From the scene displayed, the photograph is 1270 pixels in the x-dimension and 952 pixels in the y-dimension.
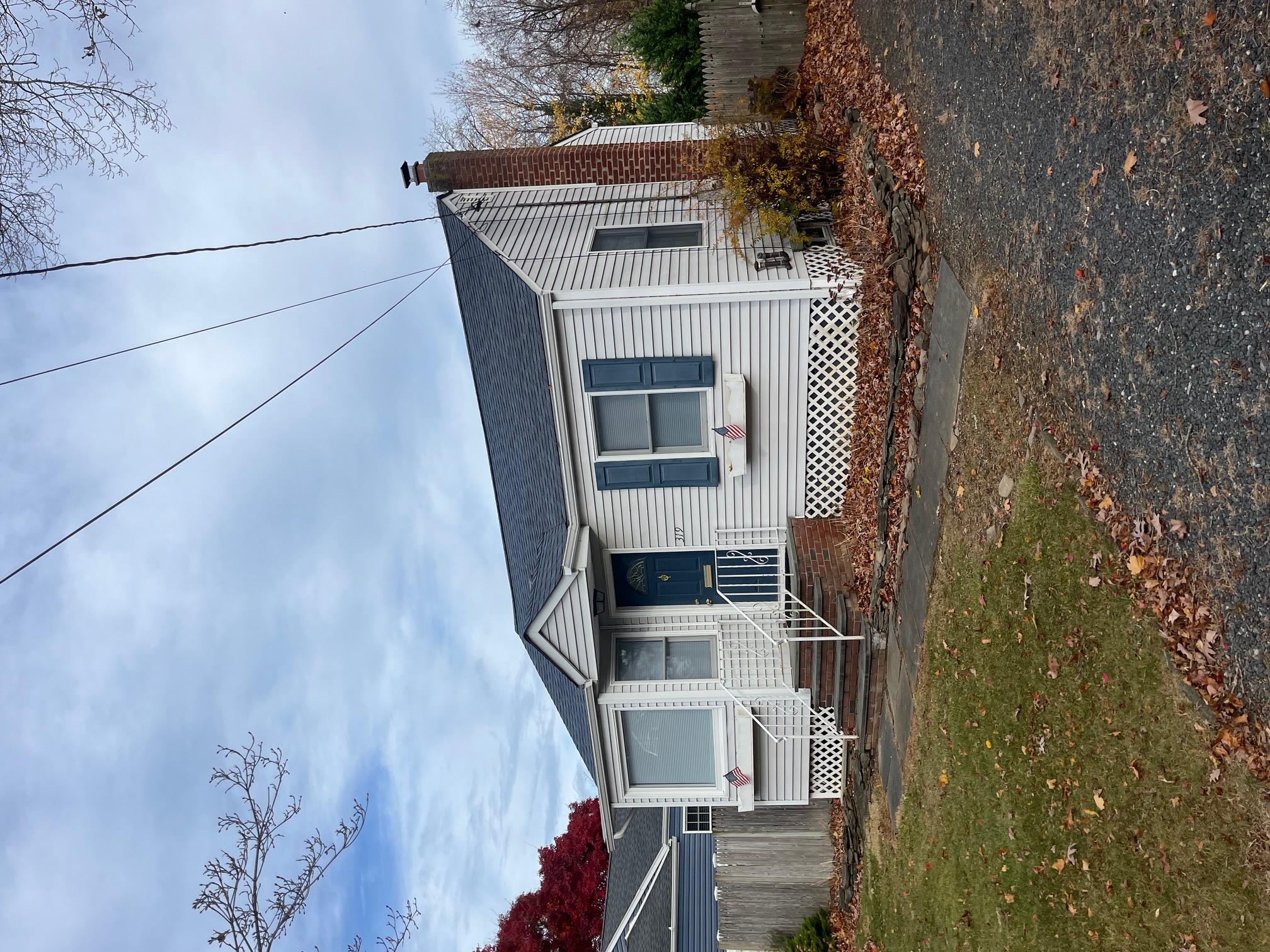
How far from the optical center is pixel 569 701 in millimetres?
12016

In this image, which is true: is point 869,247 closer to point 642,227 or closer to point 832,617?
point 642,227

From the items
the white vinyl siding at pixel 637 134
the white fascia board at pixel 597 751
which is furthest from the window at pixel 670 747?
the white vinyl siding at pixel 637 134

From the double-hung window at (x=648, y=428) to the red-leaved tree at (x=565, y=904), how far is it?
18191 mm

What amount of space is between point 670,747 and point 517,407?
6106 millimetres

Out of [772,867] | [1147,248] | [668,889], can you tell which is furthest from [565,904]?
[1147,248]

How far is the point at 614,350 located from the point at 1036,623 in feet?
20.8

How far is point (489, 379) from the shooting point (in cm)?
1262

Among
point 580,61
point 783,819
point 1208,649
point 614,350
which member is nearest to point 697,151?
point 614,350

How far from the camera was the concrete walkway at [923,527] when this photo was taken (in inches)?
294

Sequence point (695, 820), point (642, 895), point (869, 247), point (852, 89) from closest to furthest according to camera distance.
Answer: point (869, 247), point (852, 89), point (695, 820), point (642, 895)

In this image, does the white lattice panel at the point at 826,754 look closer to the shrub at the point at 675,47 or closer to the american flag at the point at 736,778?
the american flag at the point at 736,778

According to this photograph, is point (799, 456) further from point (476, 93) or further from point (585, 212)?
point (476, 93)

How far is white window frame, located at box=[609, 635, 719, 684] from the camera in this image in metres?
11.9

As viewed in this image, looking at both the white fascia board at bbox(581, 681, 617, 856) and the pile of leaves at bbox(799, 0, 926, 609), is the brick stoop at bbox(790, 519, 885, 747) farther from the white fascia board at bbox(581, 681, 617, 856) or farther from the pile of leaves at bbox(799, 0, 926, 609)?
the white fascia board at bbox(581, 681, 617, 856)
